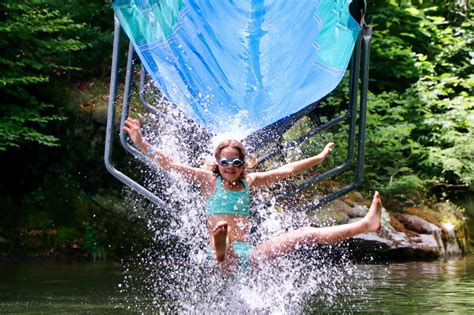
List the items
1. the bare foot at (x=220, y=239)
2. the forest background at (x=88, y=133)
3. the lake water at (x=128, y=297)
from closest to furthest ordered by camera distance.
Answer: the bare foot at (x=220, y=239), the lake water at (x=128, y=297), the forest background at (x=88, y=133)

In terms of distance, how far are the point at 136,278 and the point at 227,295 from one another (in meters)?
2.25

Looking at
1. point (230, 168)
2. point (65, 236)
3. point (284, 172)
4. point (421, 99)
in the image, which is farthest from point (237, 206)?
point (421, 99)

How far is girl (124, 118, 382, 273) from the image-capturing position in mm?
3395

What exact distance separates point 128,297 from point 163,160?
1139 millimetres

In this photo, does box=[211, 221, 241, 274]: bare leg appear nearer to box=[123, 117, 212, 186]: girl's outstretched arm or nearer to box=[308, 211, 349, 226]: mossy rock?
box=[123, 117, 212, 186]: girl's outstretched arm

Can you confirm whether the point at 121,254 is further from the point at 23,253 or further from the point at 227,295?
the point at 227,295

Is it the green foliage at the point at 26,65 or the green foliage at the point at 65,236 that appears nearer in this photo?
the green foliage at the point at 65,236

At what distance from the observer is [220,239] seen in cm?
314

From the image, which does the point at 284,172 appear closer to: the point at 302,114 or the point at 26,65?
the point at 302,114

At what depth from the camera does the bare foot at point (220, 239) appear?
10.1 ft

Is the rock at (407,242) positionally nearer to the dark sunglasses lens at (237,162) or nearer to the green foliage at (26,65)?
the green foliage at (26,65)

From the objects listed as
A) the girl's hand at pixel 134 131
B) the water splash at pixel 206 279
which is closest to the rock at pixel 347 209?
the water splash at pixel 206 279

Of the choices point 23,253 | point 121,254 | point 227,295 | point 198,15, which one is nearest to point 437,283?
point 227,295

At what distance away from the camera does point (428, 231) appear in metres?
7.90
